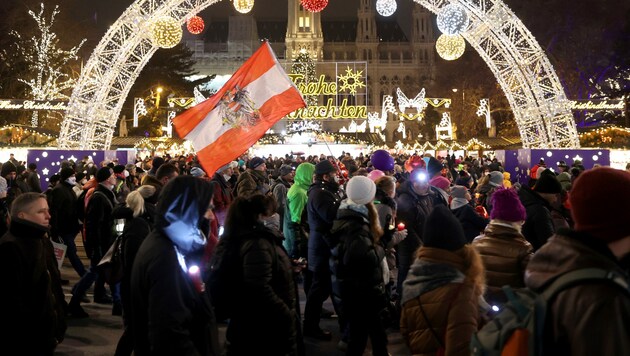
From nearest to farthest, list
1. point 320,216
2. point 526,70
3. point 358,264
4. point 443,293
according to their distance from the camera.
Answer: point 443,293
point 358,264
point 320,216
point 526,70

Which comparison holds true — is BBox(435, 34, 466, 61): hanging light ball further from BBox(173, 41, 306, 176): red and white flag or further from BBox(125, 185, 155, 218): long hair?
BBox(125, 185, 155, 218): long hair

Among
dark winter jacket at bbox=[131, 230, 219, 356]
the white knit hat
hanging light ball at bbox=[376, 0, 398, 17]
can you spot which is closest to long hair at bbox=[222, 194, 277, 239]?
dark winter jacket at bbox=[131, 230, 219, 356]

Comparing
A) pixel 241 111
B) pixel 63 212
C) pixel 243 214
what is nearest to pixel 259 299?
pixel 243 214

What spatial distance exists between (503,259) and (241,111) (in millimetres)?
3698

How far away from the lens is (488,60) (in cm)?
2103

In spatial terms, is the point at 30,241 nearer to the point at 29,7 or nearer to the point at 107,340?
the point at 107,340

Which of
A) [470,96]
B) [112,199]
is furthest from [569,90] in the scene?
[112,199]

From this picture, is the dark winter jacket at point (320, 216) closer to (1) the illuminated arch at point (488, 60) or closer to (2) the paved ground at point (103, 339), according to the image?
(2) the paved ground at point (103, 339)

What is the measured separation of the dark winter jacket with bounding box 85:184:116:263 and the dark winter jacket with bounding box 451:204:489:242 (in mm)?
4186

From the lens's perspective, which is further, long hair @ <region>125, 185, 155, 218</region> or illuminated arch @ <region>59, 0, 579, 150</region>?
illuminated arch @ <region>59, 0, 579, 150</region>

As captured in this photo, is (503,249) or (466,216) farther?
(466,216)

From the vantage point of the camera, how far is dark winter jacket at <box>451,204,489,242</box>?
6.27 meters

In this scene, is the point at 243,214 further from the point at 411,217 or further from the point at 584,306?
the point at 411,217

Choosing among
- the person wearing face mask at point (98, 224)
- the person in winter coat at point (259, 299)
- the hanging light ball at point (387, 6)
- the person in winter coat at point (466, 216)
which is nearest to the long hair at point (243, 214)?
the person in winter coat at point (259, 299)
